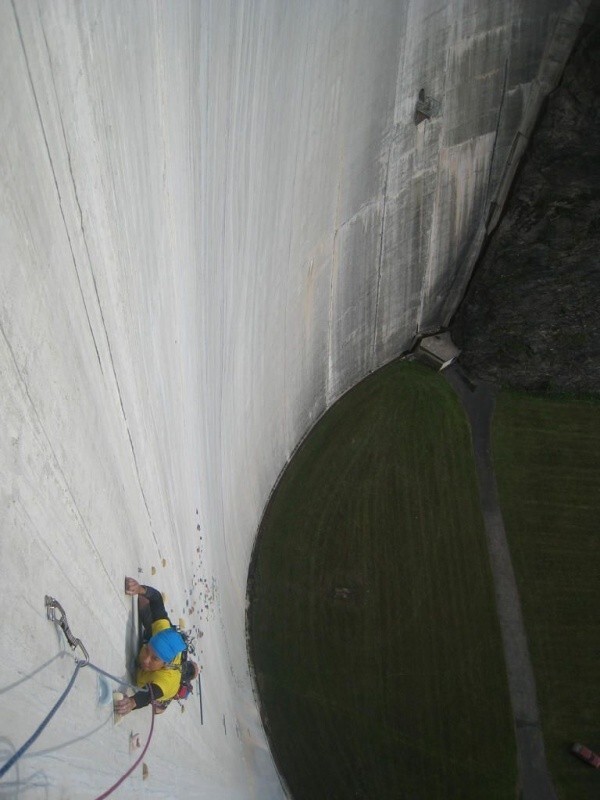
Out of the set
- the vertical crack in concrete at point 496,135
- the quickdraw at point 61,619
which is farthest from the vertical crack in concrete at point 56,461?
the vertical crack in concrete at point 496,135

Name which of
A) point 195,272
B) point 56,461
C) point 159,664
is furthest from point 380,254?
point 56,461

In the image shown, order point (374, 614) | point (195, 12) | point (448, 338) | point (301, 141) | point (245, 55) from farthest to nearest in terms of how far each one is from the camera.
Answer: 1. point (448, 338)
2. point (374, 614)
3. point (301, 141)
4. point (245, 55)
5. point (195, 12)

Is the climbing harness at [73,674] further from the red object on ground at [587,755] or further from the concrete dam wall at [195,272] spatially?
the red object on ground at [587,755]

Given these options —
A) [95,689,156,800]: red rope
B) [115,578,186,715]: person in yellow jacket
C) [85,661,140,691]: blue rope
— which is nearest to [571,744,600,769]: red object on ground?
[115,578,186,715]: person in yellow jacket

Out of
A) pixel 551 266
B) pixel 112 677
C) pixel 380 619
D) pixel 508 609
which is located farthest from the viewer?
pixel 551 266

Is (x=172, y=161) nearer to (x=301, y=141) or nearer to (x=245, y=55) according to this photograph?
(x=245, y=55)

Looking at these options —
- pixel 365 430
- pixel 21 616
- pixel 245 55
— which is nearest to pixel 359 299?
pixel 365 430

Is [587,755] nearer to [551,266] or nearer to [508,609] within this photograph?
[508,609]
